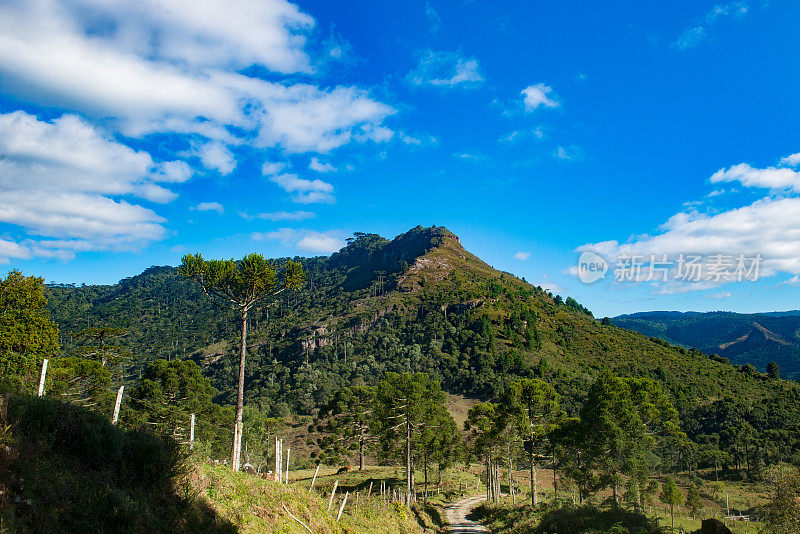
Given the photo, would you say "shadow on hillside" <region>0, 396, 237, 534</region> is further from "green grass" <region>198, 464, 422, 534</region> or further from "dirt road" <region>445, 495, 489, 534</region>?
"dirt road" <region>445, 495, 489, 534</region>

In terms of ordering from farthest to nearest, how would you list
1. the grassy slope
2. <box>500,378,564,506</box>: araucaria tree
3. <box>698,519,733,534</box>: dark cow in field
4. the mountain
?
the grassy slope → the mountain → <box>500,378,564,506</box>: araucaria tree → <box>698,519,733,534</box>: dark cow in field

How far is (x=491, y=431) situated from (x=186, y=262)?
1289 inches

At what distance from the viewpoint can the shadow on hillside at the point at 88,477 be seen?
6.47 m

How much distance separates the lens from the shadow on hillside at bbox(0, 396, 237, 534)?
647 cm

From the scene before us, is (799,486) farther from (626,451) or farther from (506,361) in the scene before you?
(506,361)

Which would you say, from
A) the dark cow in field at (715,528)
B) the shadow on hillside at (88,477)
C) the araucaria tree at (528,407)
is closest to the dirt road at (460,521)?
the araucaria tree at (528,407)

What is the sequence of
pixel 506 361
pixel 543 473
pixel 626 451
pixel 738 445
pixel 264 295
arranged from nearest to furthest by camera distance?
pixel 264 295
pixel 626 451
pixel 738 445
pixel 543 473
pixel 506 361

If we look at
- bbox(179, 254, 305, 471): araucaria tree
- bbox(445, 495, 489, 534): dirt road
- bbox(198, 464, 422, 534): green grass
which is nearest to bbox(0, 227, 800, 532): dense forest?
bbox(179, 254, 305, 471): araucaria tree

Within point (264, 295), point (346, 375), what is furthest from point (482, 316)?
point (264, 295)

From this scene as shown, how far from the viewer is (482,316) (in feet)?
518

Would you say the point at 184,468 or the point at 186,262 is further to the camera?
the point at 186,262

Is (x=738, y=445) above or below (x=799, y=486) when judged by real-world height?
below

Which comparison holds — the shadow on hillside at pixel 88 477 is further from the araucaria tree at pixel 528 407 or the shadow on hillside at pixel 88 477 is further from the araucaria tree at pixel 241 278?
the araucaria tree at pixel 528 407

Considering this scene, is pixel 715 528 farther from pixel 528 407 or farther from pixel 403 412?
pixel 403 412
